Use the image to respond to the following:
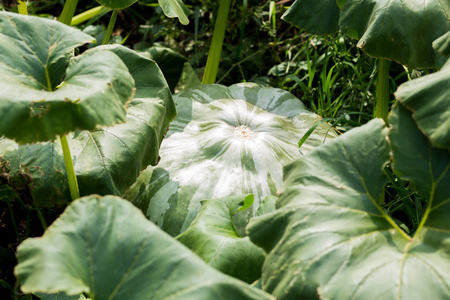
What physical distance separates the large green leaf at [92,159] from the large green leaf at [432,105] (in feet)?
2.80

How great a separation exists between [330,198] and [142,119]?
30.0 inches

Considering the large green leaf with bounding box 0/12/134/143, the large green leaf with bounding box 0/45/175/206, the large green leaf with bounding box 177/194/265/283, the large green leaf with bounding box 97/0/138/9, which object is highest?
the large green leaf with bounding box 97/0/138/9

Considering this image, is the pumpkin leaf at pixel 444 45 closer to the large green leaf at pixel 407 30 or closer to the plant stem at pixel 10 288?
the large green leaf at pixel 407 30

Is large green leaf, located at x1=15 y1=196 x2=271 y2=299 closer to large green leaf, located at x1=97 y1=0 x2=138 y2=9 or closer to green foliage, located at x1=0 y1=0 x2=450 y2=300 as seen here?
green foliage, located at x1=0 y1=0 x2=450 y2=300

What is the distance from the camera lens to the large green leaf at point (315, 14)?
7.06 ft

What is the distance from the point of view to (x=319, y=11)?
7.06 feet

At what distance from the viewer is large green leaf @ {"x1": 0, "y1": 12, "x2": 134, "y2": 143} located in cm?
124

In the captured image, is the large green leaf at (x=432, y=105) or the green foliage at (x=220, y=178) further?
the large green leaf at (x=432, y=105)

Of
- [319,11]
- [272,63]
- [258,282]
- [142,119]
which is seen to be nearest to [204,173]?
[142,119]

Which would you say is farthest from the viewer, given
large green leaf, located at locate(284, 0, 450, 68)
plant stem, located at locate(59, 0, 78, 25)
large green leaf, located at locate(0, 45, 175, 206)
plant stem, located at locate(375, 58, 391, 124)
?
plant stem, located at locate(59, 0, 78, 25)

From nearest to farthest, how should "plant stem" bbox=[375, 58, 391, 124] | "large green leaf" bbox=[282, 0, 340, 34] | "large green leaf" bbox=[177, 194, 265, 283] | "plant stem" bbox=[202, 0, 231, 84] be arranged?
"large green leaf" bbox=[177, 194, 265, 283] < "plant stem" bbox=[375, 58, 391, 124] < "large green leaf" bbox=[282, 0, 340, 34] < "plant stem" bbox=[202, 0, 231, 84]

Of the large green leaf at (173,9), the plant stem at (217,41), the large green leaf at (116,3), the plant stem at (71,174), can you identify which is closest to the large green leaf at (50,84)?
→ the plant stem at (71,174)

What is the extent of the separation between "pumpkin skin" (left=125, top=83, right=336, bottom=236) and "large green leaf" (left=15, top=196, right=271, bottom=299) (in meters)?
0.72

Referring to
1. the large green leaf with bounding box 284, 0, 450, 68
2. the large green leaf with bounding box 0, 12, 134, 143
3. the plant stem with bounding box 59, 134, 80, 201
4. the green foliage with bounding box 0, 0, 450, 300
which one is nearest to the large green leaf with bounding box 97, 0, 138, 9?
the green foliage with bounding box 0, 0, 450, 300
